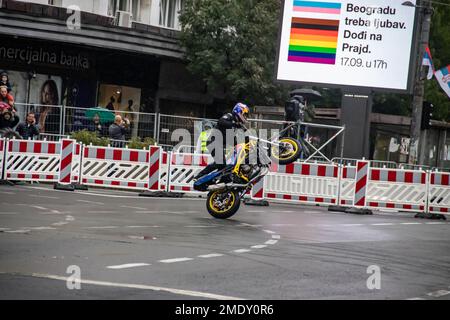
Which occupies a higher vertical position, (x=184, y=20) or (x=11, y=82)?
(x=184, y=20)

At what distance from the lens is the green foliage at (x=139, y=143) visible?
87.6 feet

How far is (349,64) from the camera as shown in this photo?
27281 millimetres

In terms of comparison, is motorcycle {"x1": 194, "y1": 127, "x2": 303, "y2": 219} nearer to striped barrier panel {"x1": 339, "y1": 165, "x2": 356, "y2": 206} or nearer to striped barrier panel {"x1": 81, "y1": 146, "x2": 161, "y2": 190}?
striped barrier panel {"x1": 339, "y1": 165, "x2": 356, "y2": 206}

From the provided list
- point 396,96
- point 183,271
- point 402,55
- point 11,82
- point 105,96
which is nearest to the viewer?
point 183,271

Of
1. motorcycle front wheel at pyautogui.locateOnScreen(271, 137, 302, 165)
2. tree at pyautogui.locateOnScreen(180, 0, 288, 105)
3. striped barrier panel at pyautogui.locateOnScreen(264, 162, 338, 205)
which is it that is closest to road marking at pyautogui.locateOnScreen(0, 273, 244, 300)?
motorcycle front wheel at pyautogui.locateOnScreen(271, 137, 302, 165)

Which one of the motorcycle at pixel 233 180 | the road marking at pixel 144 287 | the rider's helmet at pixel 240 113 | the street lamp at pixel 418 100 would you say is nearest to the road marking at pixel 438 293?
the road marking at pixel 144 287

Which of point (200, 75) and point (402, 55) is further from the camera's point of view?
point (200, 75)

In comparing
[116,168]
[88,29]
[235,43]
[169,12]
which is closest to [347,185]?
[116,168]

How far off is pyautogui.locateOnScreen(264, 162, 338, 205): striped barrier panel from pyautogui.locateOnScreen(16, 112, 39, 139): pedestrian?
6.75m

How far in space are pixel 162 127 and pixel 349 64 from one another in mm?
5717

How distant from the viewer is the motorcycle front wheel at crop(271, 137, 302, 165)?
19.1m
